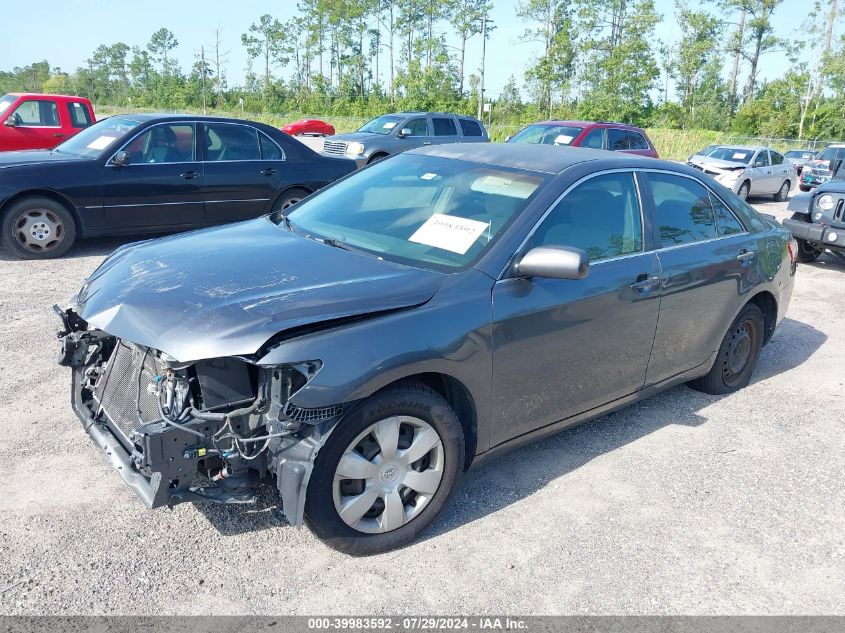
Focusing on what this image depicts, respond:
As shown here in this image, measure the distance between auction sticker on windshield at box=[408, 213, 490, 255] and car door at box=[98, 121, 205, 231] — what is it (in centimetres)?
552

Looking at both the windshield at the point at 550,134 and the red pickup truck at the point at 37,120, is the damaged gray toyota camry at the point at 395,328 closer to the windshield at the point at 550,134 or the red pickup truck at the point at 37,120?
the windshield at the point at 550,134

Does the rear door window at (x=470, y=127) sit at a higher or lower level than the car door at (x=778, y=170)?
higher

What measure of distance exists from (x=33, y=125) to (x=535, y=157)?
12.1m

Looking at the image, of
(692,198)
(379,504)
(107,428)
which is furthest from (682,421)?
(107,428)

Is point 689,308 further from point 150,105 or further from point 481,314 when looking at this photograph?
point 150,105

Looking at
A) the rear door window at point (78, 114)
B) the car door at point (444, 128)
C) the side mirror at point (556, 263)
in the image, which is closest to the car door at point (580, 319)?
the side mirror at point (556, 263)

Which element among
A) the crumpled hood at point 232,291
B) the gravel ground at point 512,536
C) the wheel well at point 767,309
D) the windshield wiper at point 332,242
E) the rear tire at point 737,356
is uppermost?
the windshield wiper at point 332,242

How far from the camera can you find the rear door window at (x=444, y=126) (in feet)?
58.6

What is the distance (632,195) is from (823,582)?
2.18 meters

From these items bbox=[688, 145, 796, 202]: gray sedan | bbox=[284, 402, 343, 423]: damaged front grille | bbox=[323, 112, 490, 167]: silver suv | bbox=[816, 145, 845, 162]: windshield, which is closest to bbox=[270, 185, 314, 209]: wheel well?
bbox=[284, 402, 343, 423]: damaged front grille

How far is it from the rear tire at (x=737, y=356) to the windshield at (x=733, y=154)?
47.1 ft

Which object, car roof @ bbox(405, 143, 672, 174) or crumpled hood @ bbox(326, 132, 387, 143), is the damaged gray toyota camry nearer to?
car roof @ bbox(405, 143, 672, 174)

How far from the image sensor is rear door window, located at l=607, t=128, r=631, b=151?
14.9 meters

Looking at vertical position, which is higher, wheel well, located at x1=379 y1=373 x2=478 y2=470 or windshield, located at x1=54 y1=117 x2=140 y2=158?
windshield, located at x1=54 y1=117 x2=140 y2=158
